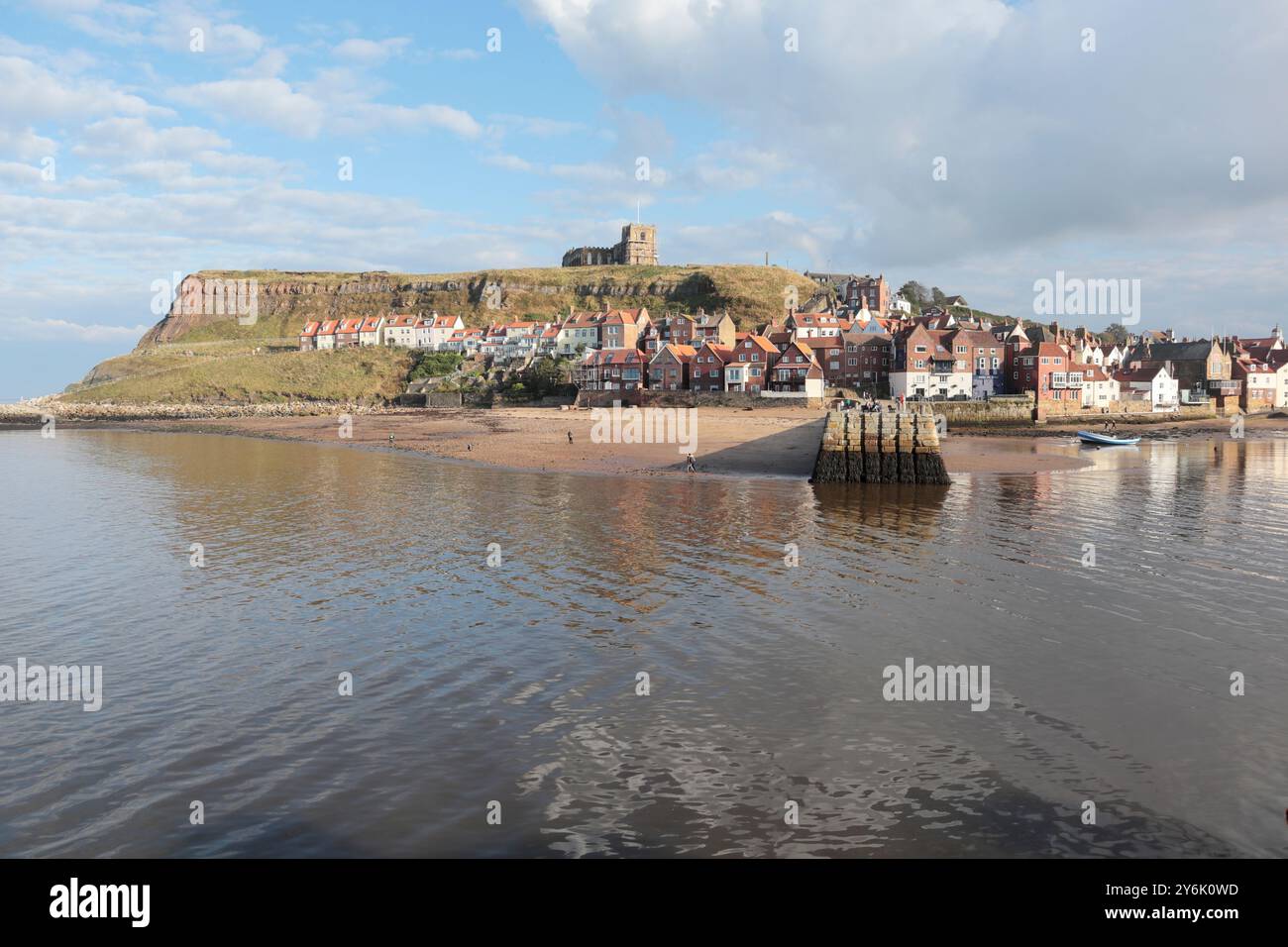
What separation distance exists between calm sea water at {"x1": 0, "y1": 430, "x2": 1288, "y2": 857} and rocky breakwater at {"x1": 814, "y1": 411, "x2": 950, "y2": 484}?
50.6ft

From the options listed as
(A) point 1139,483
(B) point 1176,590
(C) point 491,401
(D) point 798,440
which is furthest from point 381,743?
(C) point 491,401

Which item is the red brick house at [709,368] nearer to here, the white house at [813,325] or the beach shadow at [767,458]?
the white house at [813,325]

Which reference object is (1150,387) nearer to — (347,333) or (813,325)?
(813,325)

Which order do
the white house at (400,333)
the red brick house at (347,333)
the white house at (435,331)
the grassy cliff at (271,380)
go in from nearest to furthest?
the grassy cliff at (271,380), the white house at (435,331), the white house at (400,333), the red brick house at (347,333)

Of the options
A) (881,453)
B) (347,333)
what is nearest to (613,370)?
(881,453)

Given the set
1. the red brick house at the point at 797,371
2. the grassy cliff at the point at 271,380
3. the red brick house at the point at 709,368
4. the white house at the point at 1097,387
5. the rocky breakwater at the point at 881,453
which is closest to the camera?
the rocky breakwater at the point at 881,453

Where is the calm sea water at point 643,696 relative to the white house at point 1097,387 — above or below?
below

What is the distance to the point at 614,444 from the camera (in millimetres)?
72938

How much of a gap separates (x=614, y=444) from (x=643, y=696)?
58.3 m

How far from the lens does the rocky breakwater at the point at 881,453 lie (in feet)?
163

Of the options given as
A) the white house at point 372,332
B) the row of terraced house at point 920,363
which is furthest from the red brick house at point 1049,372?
the white house at point 372,332

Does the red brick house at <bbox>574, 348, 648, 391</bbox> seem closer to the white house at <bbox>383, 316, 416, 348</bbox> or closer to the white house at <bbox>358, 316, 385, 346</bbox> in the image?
the white house at <bbox>383, 316, 416, 348</bbox>

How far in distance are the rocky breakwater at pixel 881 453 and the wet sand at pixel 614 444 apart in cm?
Result: 656
